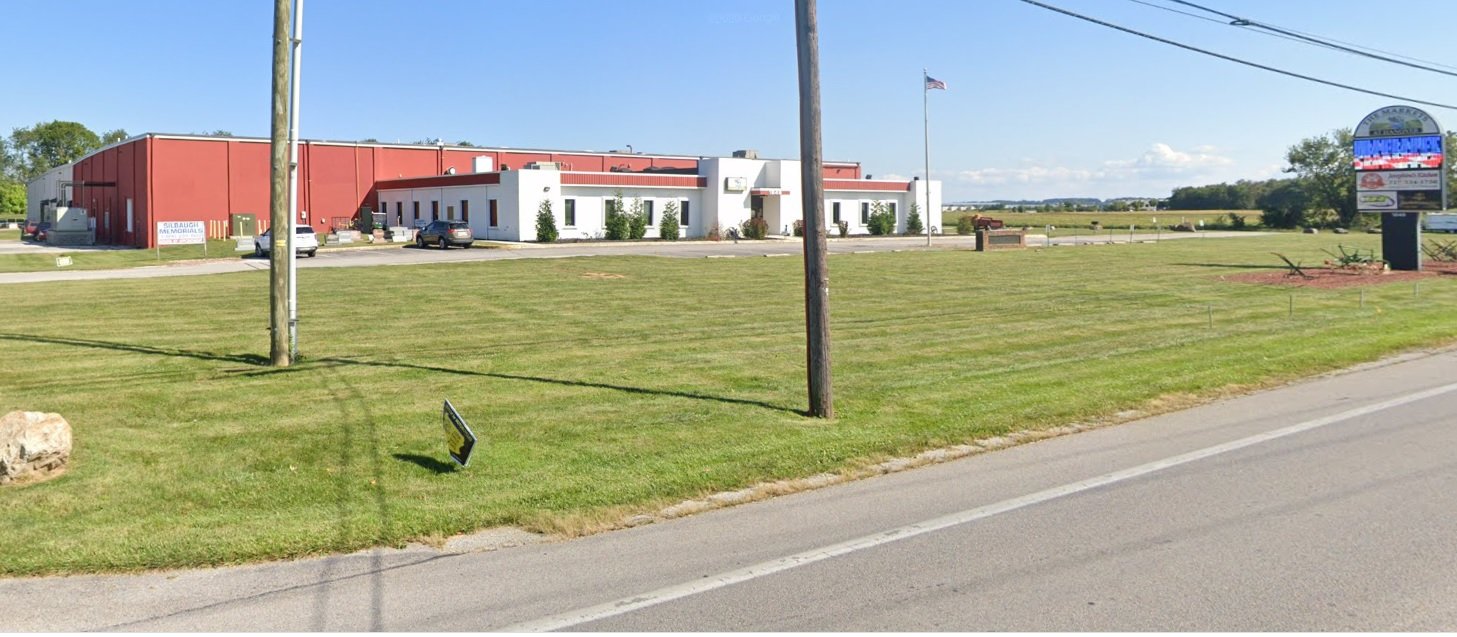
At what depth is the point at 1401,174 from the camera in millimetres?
32844

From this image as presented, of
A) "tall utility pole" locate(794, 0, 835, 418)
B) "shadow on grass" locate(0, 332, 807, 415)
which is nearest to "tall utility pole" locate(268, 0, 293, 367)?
"shadow on grass" locate(0, 332, 807, 415)

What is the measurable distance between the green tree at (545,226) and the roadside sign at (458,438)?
48.2 m

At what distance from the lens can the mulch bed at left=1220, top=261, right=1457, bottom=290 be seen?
2853 centimetres

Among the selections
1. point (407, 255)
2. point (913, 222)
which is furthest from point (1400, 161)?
point (913, 222)

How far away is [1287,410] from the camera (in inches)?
467

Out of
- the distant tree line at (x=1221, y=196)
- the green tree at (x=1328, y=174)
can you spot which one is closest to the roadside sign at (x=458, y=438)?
the green tree at (x=1328, y=174)

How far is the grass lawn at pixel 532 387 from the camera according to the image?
7945mm

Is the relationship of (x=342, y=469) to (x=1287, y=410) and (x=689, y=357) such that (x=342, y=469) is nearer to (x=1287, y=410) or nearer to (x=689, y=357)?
(x=689, y=357)

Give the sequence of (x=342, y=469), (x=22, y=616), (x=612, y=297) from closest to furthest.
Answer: (x=22, y=616), (x=342, y=469), (x=612, y=297)

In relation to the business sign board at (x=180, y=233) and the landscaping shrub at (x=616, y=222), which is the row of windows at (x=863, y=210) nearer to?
the landscaping shrub at (x=616, y=222)

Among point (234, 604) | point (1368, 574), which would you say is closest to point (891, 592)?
point (1368, 574)

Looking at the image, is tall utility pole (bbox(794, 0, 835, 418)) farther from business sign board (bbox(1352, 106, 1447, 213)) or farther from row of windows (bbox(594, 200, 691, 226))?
row of windows (bbox(594, 200, 691, 226))

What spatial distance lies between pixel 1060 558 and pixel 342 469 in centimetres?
554

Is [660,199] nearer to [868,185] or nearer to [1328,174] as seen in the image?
[868,185]
